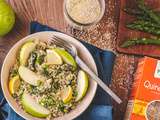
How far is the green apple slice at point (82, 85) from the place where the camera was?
1097 millimetres

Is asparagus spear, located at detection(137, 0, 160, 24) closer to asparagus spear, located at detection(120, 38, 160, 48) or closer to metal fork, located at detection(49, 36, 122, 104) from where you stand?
asparagus spear, located at detection(120, 38, 160, 48)

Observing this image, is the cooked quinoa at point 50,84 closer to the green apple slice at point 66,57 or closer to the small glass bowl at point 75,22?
the green apple slice at point 66,57

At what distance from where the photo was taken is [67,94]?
42.6 inches

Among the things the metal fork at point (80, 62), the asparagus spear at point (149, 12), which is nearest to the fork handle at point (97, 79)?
the metal fork at point (80, 62)

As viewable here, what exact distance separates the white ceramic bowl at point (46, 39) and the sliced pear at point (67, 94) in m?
0.03

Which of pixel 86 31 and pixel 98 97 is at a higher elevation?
pixel 86 31

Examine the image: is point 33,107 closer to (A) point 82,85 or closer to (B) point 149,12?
(A) point 82,85

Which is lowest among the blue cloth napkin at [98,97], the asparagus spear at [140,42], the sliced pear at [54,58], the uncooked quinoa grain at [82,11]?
the blue cloth napkin at [98,97]

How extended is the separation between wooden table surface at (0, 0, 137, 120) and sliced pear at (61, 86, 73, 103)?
15cm

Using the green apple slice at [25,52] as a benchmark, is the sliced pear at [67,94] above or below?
below

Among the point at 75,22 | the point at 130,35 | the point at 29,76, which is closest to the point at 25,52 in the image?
the point at 29,76

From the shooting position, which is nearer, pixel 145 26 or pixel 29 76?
pixel 29 76

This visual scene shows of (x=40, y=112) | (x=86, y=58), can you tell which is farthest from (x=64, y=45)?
(x=40, y=112)

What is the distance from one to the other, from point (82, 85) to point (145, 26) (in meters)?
0.25
